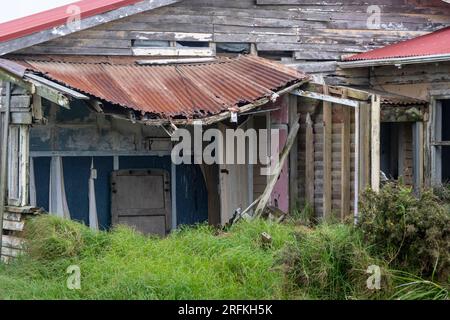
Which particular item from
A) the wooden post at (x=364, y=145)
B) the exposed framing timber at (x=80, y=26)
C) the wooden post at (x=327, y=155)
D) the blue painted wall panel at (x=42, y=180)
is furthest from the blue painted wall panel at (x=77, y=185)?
the wooden post at (x=364, y=145)

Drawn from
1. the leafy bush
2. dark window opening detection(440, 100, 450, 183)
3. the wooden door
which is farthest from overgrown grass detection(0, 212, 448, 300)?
dark window opening detection(440, 100, 450, 183)

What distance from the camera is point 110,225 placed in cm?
1242

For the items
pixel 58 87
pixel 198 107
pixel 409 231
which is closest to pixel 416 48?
pixel 198 107

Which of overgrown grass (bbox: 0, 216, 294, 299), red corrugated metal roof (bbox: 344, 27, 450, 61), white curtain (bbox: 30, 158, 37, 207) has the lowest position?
overgrown grass (bbox: 0, 216, 294, 299)

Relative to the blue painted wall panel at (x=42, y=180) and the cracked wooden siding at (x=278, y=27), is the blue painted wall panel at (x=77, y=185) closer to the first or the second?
Answer: the blue painted wall panel at (x=42, y=180)

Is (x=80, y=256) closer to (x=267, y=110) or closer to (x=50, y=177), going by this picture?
(x=50, y=177)

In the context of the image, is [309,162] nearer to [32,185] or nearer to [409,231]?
[32,185]

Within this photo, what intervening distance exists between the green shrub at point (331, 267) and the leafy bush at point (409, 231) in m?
0.21

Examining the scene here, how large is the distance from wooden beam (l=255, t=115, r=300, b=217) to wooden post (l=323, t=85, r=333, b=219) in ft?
1.76

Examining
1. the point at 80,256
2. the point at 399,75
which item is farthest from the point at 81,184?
the point at 399,75

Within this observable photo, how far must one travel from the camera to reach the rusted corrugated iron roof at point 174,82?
11.0 m

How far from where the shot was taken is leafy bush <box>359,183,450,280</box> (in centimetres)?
779

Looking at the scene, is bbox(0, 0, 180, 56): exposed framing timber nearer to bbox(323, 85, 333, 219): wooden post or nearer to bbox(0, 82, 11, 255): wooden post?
bbox(0, 82, 11, 255): wooden post

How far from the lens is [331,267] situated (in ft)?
26.1
